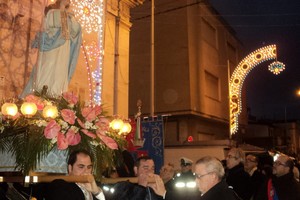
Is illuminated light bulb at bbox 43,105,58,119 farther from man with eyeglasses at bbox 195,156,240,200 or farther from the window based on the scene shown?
the window

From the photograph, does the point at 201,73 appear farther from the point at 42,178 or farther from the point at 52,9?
the point at 42,178

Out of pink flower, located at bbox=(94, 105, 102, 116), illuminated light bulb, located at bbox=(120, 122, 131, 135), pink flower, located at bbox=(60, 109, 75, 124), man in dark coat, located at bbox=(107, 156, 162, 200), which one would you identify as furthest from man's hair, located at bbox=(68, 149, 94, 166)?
illuminated light bulb, located at bbox=(120, 122, 131, 135)

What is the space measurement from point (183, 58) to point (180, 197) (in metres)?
19.6

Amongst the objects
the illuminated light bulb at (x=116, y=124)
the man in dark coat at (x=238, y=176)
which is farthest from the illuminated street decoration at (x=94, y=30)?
the man in dark coat at (x=238, y=176)

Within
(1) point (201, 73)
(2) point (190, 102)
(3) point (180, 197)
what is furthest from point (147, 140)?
(1) point (201, 73)

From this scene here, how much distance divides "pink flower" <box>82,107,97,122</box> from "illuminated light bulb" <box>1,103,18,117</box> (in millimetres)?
865

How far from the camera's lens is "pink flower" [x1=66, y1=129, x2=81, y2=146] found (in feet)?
14.8

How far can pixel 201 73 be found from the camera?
2519 centimetres

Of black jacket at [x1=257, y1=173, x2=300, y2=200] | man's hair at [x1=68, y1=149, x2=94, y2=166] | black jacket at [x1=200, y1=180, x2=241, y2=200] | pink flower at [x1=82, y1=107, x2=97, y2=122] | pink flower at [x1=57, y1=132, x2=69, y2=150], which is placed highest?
pink flower at [x1=82, y1=107, x2=97, y2=122]

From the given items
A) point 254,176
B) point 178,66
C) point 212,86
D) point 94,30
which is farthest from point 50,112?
point 212,86

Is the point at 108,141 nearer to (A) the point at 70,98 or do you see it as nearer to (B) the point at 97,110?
(B) the point at 97,110

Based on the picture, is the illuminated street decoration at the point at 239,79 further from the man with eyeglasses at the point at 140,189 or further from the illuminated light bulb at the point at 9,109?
the illuminated light bulb at the point at 9,109

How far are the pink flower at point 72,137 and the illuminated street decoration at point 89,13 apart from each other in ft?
23.1

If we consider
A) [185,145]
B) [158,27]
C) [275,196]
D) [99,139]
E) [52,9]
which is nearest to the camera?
[99,139]
